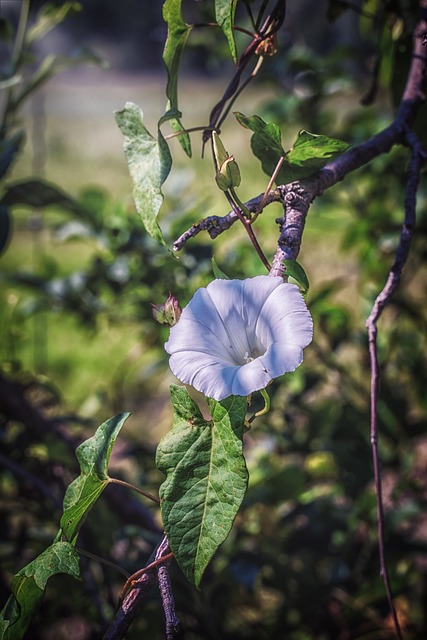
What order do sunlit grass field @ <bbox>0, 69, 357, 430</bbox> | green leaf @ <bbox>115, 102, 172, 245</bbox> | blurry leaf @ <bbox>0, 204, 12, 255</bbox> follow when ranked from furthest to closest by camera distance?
sunlit grass field @ <bbox>0, 69, 357, 430</bbox> < blurry leaf @ <bbox>0, 204, 12, 255</bbox> < green leaf @ <bbox>115, 102, 172, 245</bbox>

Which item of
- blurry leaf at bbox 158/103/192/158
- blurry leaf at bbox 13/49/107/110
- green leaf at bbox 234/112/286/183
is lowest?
green leaf at bbox 234/112/286/183

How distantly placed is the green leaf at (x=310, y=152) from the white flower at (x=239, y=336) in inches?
4.8

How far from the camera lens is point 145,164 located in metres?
0.51

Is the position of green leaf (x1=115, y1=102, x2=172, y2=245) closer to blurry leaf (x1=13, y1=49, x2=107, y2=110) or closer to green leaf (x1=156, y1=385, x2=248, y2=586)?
green leaf (x1=156, y1=385, x2=248, y2=586)

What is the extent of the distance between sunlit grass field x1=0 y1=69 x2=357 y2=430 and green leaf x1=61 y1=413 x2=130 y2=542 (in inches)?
19.8

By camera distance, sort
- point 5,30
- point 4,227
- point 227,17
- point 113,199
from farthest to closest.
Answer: point 113,199 < point 5,30 < point 4,227 < point 227,17

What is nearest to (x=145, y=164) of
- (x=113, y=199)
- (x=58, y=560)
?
(x=58, y=560)

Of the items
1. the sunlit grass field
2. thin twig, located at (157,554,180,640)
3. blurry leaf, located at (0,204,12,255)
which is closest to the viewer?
thin twig, located at (157,554,180,640)

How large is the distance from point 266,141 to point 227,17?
0.10m

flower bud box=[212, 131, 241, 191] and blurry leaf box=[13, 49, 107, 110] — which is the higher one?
blurry leaf box=[13, 49, 107, 110]

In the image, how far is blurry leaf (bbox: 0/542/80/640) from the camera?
0.44 m

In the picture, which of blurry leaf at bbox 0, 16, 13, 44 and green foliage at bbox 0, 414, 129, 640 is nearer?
green foliage at bbox 0, 414, 129, 640

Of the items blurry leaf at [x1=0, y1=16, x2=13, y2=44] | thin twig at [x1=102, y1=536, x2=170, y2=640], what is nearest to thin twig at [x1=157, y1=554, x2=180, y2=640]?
thin twig at [x1=102, y1=536, x2=170, y2=640]

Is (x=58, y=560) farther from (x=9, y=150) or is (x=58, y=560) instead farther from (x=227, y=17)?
(x=9, y=150)
